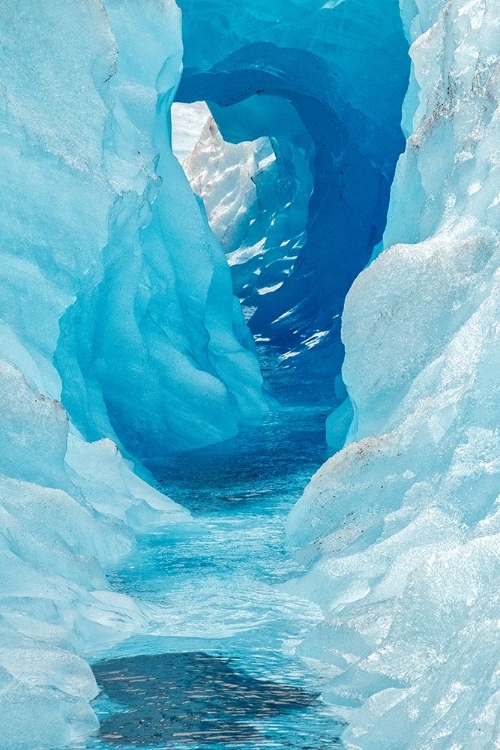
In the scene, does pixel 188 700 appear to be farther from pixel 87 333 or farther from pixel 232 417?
pixel 232 417

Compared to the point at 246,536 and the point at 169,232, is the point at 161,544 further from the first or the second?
the point at 169,232

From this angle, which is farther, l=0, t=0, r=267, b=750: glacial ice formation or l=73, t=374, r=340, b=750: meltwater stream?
l=0, t=0, r=267, b=750: glacial ice formation

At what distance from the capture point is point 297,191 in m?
12.0

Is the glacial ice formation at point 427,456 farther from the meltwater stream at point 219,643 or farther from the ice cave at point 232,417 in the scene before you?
the meltwater stream at point 219,643

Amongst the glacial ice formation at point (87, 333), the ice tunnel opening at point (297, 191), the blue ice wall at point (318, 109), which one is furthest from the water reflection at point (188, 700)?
the blue ice wall at point (318, 109)

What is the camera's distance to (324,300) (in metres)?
11.0

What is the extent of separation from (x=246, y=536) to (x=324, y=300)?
615 centimetres

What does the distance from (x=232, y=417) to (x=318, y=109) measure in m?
3.48

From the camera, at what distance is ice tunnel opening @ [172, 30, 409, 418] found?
30.4 ft

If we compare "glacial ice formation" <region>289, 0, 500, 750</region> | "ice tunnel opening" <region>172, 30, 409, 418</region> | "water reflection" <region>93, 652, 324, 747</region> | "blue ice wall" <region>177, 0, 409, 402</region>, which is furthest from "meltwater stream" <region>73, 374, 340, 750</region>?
"blue ice wall" <region>177, 0, 409, 402</region>

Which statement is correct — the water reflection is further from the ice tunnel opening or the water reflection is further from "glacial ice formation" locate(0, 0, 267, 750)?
the ice tunnel opening

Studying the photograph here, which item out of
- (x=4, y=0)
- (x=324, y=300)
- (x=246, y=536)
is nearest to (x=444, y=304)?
(x=246, y=536)

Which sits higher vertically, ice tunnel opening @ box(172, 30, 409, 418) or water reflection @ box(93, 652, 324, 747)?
ice tunnel opening @ box(172, 30, 409, 418)

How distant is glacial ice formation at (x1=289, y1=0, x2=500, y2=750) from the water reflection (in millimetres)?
Answer: 211
